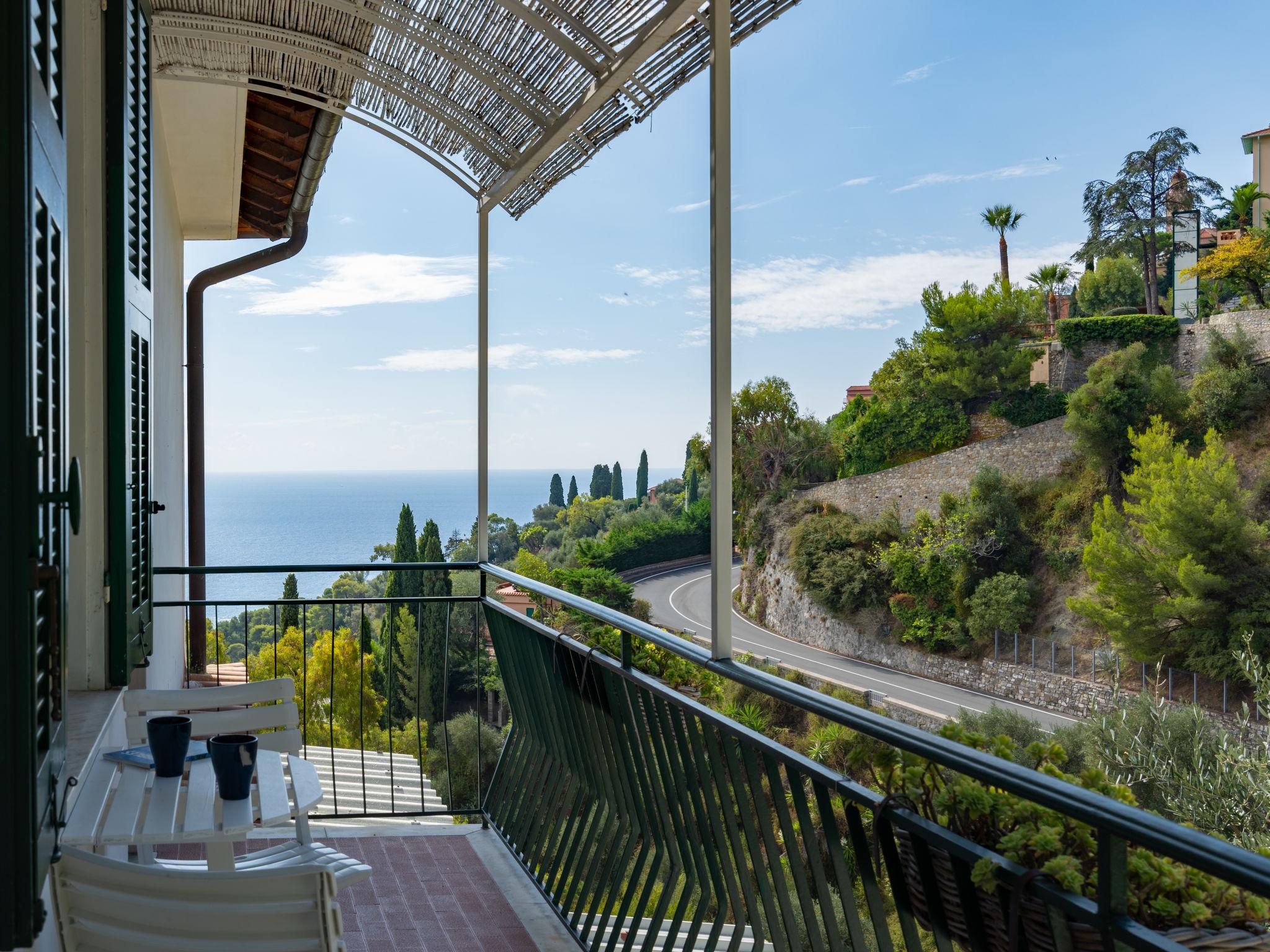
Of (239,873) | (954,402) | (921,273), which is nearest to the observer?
(239,873)

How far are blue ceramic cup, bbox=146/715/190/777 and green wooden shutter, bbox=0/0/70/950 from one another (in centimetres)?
68

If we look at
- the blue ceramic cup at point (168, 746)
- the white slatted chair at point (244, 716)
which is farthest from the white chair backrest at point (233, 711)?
the blue ceramic cup at point (168, 746)

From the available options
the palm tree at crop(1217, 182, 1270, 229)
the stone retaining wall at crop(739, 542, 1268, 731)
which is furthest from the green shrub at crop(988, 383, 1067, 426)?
the palm tree at crop(1217, 182, 1270, 229)

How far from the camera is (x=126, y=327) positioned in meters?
2.24

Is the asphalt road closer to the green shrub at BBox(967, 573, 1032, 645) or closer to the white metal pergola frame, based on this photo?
the green shrub at BBox(967, 573, 1032, 645)

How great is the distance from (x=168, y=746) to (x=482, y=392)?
2.02 metres

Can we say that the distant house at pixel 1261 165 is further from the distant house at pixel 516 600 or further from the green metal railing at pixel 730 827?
the green metal railing at pixel 730 827

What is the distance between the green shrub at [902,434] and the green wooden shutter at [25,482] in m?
28.4

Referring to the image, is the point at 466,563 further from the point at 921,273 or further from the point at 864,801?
the point at 921,273

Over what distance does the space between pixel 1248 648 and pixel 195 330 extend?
21003 mm

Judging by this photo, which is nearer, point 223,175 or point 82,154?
point 82,154

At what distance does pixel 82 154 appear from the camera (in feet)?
7.00

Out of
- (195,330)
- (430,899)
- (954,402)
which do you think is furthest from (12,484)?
(954,402)

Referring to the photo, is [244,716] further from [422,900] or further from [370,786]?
[370,786]
